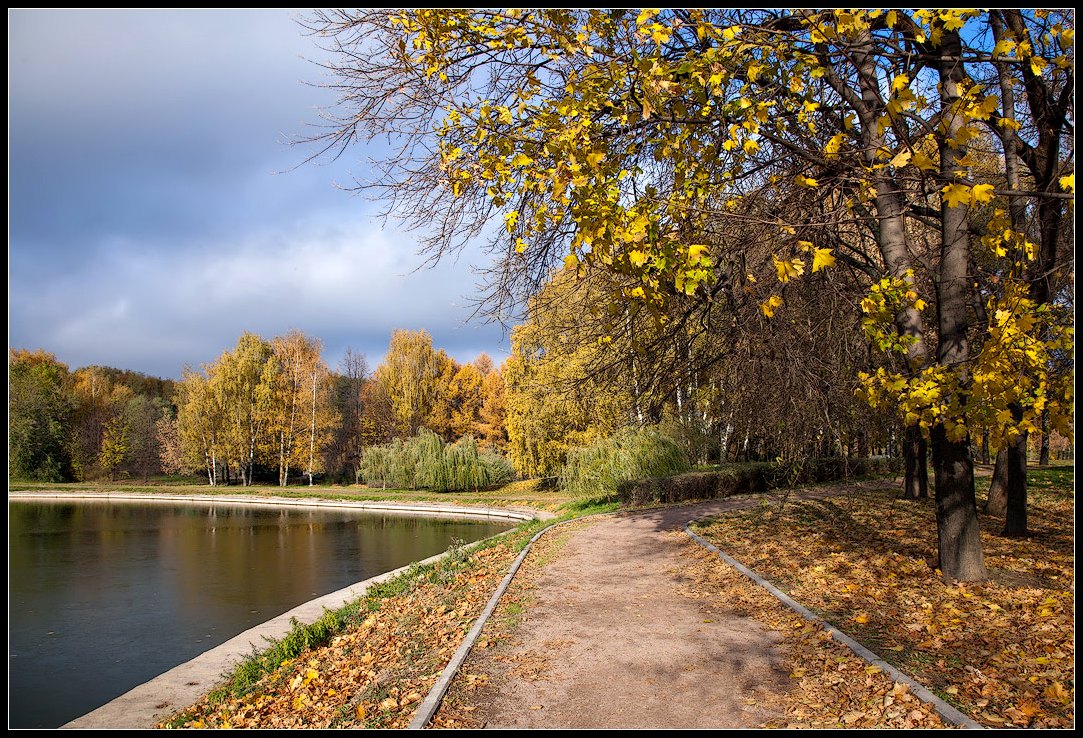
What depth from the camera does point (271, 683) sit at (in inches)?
257

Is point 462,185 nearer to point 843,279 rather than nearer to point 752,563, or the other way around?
point 843,279

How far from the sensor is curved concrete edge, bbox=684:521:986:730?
378 cm

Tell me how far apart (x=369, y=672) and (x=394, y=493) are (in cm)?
3073

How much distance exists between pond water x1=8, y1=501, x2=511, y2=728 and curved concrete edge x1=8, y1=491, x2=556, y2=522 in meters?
1.19

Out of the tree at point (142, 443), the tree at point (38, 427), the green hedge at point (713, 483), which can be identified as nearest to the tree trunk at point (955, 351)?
the green hedge at point (713, 483)

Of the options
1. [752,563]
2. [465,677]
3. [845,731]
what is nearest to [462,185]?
[465,677]

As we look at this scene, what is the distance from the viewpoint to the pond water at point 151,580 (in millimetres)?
9125

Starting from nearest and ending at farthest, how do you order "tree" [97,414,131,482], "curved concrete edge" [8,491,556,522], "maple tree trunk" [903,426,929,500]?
"maple tree trunk" [903,426,929,500] → "curved concrete edge" [8,491,556,522] → "tree" [97,414,131,482]

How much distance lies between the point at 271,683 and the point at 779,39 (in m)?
7.34

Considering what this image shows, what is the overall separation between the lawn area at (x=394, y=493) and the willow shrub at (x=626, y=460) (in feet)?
12.1

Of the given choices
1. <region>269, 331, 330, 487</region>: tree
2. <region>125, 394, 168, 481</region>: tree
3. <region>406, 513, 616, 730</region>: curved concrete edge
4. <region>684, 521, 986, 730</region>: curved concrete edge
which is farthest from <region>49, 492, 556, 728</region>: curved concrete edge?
<region>125, 394, 168, 481</region>: tree

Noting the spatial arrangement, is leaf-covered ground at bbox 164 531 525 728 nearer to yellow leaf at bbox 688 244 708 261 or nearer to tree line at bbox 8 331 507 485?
yellow leaf at bbox 688 244 708 261

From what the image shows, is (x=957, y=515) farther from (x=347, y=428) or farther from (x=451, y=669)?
(x=347, y=428)

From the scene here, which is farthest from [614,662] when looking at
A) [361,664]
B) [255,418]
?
[255,418]
